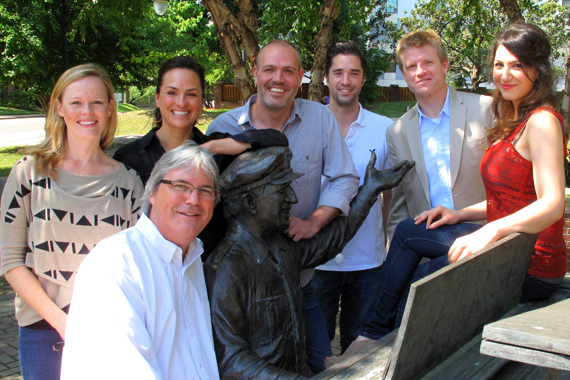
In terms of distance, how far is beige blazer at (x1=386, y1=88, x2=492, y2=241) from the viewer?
10.1 ft

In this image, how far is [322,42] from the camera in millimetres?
5547

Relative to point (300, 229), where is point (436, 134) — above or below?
above

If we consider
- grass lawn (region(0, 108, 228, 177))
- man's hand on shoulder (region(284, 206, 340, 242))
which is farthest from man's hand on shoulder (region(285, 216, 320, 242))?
grass lawn (region(0, 108, 228, 177))

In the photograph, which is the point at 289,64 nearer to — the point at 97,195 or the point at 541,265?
the point at 97,195

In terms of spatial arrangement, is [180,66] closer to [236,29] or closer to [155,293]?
[155,293]

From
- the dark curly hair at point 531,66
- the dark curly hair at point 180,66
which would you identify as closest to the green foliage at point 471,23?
the dark curly hair at point 531,66

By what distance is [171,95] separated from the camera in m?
2.59

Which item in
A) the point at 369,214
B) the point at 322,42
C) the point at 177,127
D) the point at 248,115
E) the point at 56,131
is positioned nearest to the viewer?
the point at 56,131

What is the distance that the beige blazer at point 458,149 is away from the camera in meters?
3.06

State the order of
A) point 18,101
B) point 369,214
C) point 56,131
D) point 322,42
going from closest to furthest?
point 56,131 < point 369,214 < point 322,42 < point 18,101

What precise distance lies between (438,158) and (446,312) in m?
1.36

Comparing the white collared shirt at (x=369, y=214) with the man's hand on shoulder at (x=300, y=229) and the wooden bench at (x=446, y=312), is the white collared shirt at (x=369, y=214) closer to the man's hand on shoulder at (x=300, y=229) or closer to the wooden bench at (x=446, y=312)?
the man's hand on shoulder at (x=300, y=229)

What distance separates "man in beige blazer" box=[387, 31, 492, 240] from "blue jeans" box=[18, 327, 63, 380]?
6.97ft

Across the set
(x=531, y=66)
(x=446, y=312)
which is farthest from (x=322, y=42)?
(x=446, y=312)
